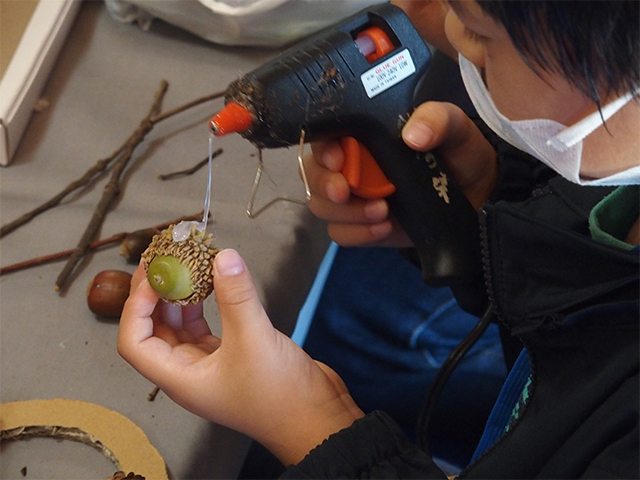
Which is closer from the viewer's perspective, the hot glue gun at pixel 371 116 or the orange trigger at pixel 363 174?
the hot glue gun at pixel 371 116

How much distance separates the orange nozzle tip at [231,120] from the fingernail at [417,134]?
207mm

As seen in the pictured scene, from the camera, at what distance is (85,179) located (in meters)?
0.91

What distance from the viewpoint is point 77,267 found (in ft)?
2.73

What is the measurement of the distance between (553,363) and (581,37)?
12.1 inches

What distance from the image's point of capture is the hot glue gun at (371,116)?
64 centimetres

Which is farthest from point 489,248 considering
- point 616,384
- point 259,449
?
point 259,449

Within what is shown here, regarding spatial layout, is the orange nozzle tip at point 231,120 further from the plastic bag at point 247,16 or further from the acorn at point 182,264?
the plastic bag at point 247,16

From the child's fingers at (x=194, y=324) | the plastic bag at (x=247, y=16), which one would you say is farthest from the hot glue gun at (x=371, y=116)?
the plastic bag at (x=247, y=16)

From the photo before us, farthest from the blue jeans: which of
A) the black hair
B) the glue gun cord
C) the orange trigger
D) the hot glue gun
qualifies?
the black hair

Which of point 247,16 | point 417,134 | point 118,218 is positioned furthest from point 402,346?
point 247,16

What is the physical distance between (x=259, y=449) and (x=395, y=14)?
0.86 meters

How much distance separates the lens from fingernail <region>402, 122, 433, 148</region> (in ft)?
2.39

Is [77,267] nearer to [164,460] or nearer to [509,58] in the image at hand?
[164,460]

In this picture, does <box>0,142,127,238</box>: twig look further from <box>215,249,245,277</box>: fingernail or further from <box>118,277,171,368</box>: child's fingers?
<box>215,249,245,277</box>: fingernail
